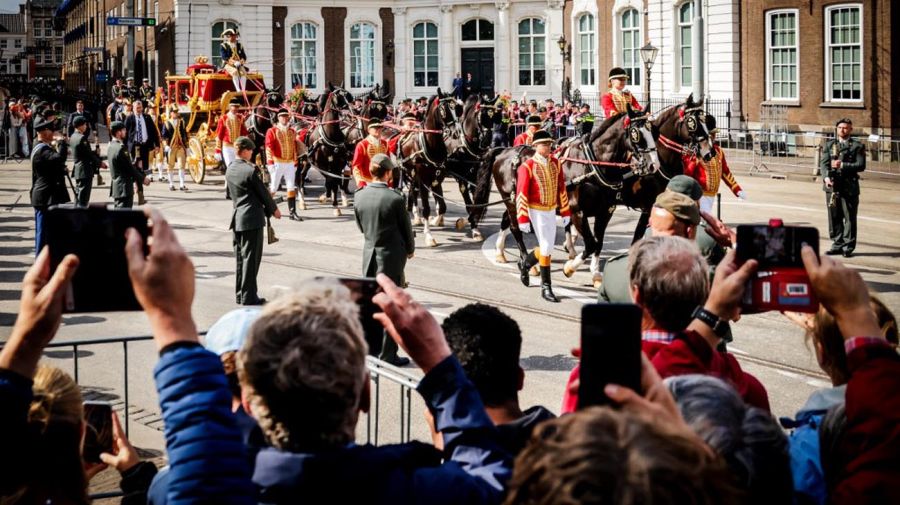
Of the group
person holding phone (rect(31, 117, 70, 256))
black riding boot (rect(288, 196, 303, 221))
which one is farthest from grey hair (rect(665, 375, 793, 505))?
black riding boot (rect(288, 196, 303, 221))

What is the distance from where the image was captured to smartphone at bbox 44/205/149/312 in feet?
10.1

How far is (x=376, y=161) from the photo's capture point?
10.7 metres

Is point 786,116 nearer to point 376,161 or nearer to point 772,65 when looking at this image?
point 772,65

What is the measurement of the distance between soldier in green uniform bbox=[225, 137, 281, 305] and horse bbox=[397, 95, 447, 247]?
6.33m

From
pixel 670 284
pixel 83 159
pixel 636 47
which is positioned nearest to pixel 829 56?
pixel 636 47

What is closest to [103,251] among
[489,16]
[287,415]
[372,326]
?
[287,415]

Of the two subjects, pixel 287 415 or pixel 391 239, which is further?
pixel 391 239

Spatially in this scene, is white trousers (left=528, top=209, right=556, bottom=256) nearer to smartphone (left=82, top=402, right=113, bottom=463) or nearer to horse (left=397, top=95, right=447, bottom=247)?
horse (left=397, top=95, right=447, bottom=247)

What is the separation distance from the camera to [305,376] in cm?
280

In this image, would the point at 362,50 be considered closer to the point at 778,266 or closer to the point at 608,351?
the point at 778,266

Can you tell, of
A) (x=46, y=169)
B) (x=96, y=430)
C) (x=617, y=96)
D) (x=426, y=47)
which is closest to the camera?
(x=96, y=430)

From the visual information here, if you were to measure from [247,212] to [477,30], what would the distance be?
1563 inches

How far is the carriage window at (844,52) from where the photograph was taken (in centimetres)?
3150

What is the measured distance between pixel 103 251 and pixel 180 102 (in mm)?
28283
